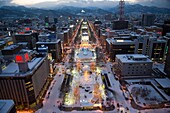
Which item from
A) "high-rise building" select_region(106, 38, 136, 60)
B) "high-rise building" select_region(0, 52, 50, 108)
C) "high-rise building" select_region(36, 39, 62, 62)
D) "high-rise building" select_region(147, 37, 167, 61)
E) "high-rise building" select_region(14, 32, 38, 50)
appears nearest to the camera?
"high-rise building" select_region(0, 52, 50, 108)

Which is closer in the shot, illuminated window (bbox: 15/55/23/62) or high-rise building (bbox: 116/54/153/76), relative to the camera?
illuminated window (bbox: 15/55/23/62)

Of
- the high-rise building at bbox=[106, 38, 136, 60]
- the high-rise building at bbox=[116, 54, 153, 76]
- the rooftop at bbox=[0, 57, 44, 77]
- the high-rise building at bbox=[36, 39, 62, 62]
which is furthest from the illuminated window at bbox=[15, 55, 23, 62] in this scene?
the high-rise building at bbox=[106, 38, 136, 60]

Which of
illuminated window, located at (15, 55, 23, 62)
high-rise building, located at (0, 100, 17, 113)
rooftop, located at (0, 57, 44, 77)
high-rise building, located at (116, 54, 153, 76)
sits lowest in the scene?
high-rise building, located at (116, 54, 153, 76)

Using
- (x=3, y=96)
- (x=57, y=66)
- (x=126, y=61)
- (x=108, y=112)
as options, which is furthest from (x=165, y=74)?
(x=3, y=96)

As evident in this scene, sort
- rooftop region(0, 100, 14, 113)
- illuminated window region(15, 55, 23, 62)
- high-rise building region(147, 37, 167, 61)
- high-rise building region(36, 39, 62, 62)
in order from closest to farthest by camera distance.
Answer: rooftop region(0, 100, 14, 113)
illuminated window region(15, 55, 23, 62)
high-rise building region(147, 37, 167, 61)
high-rise building region(36, 39, 62, 62)

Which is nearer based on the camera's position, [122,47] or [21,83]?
[21,83]

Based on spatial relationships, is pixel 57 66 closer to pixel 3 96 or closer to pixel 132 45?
pixel 3 96

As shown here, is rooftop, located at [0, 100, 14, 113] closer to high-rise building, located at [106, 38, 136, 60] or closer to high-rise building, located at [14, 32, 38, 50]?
high-rise building, located at [106, 38, 136, 60]

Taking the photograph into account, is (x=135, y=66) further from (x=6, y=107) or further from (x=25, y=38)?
(x=25, y=38)

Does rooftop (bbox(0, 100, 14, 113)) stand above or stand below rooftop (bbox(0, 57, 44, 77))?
below

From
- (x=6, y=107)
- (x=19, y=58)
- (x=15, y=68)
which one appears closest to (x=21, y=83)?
(x=19, y=58)

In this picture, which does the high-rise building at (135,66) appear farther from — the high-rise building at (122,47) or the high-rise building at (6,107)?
the high-rise building at (6,107)

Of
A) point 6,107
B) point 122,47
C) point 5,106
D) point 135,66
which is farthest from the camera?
point 122,47
